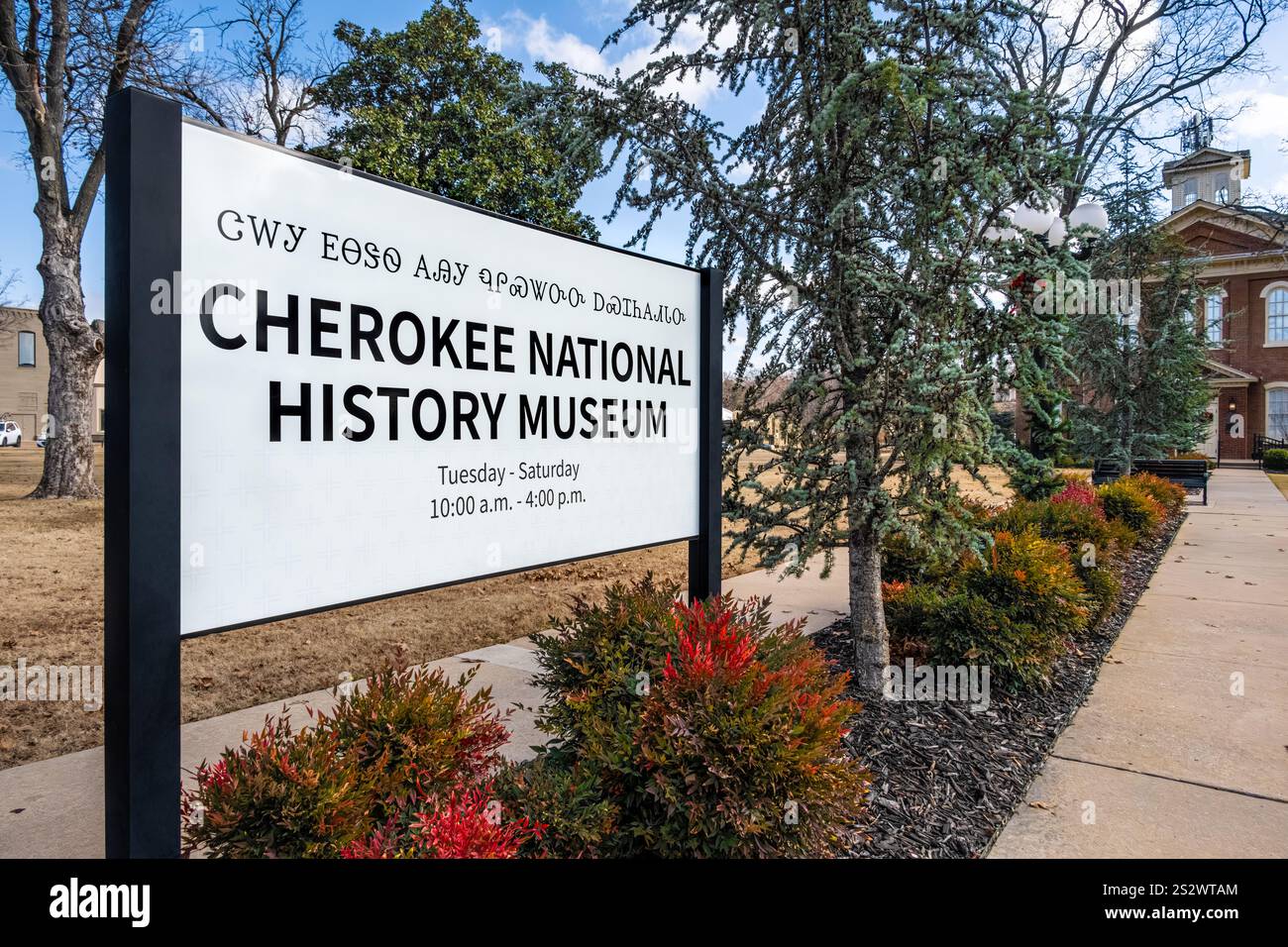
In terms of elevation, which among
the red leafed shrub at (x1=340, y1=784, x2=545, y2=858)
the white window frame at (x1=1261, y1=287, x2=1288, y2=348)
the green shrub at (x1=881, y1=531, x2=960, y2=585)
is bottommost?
the red leafed shrub at (x1=340, y1=784, x2=545, y2=858)

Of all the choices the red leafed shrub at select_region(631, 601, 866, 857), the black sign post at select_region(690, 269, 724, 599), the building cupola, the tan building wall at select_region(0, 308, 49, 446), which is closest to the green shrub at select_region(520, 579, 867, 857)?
the red leafed shrub at select_region(631, 601, 866, 857)

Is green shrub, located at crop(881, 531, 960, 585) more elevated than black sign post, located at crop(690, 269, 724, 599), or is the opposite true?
black sign post, located at crop(690, 269, 724, 599)

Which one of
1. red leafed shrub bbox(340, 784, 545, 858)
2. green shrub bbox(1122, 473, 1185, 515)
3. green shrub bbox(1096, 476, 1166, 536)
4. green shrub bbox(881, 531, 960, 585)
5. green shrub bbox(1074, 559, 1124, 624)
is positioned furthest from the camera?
green shrub bbox(1122, 473, 1185, 515)

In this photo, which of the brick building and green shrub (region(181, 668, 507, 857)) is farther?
the brick building

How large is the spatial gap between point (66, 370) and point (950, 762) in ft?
51.6

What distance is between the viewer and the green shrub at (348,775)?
6.48ft

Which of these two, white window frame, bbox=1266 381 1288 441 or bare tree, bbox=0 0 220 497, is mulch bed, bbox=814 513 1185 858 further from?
white window frame, bbox=1266 381 1288 441

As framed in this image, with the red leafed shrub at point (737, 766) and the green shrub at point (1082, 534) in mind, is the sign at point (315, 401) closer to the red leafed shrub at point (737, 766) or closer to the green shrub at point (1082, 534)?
the red leafed shrub at point (737, 766)

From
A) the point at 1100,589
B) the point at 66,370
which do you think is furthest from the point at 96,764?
the point at 66,370

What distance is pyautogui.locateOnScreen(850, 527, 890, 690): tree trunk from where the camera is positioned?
439cm

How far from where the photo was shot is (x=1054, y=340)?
3.74 m

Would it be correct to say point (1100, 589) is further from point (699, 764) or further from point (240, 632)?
point (240, 632)

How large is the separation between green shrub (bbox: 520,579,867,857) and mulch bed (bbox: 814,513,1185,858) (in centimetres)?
37
